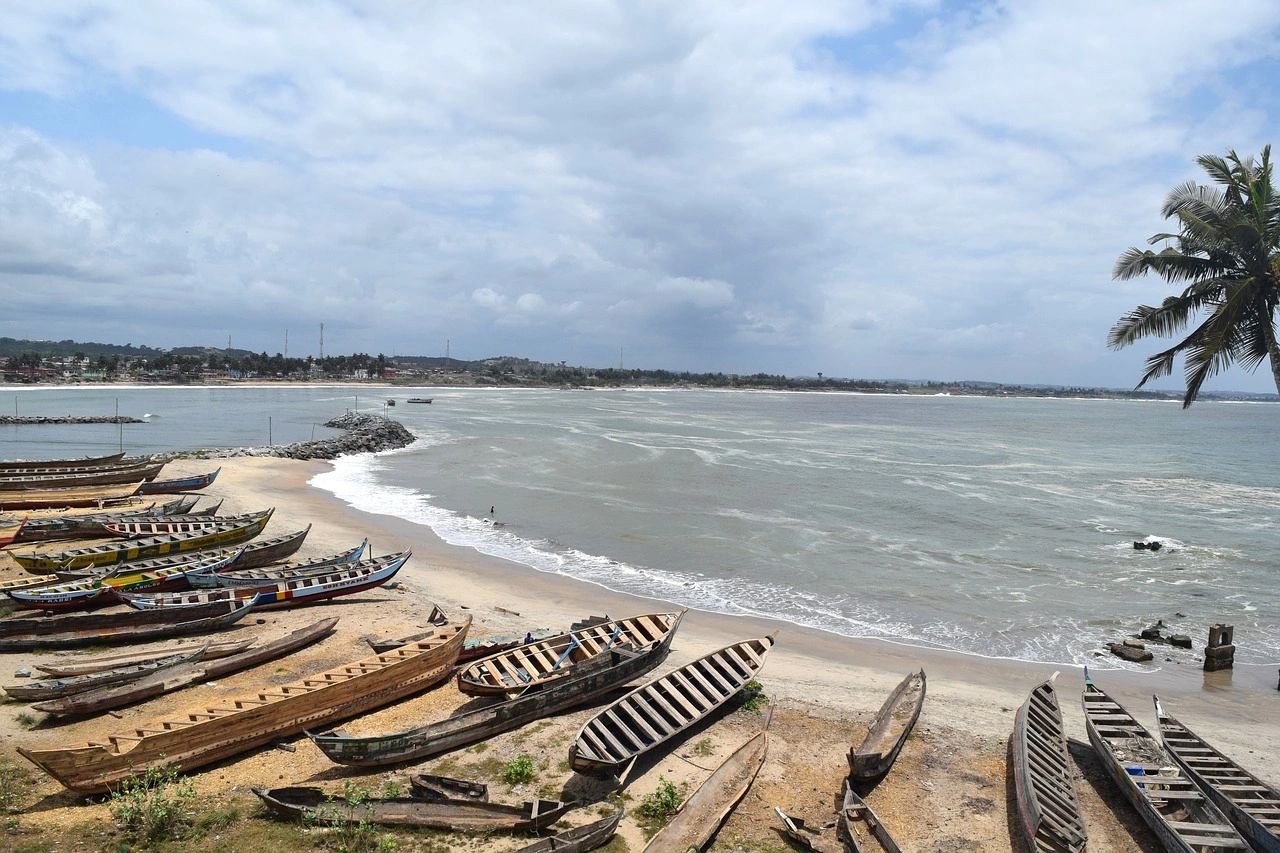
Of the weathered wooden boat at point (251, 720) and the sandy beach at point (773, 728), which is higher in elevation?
the weathered wooden boat at point (251, 720)

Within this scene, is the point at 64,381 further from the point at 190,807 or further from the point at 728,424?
the point at 190,807

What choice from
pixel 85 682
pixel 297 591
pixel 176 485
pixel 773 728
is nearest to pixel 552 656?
pixel 773 728

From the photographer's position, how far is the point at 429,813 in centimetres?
922

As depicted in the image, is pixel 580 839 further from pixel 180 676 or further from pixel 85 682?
pixel 85 682

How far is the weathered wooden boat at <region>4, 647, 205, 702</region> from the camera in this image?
12117mm

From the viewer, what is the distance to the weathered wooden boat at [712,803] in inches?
356

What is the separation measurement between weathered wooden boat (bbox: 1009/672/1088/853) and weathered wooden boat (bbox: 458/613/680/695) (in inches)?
268

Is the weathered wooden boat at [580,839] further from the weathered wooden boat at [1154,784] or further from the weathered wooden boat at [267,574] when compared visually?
the weathered wooden boat at [267,574]

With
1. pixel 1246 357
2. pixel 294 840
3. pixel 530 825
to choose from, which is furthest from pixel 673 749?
pixel 1246 357

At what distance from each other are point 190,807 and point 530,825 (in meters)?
4.30

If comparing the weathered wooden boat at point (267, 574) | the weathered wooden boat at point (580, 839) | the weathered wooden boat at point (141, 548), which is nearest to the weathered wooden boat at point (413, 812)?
the weathered wooden boat at point (580, 839)

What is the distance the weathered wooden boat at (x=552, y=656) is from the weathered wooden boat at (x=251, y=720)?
108cm

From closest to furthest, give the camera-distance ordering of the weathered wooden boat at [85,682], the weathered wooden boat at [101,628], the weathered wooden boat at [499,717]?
the weathered wooden boat at [499,717] → the weathered wooden boat at [85,682] → the weathered wooden boat at [101,628]

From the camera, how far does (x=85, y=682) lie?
40.5 ft
